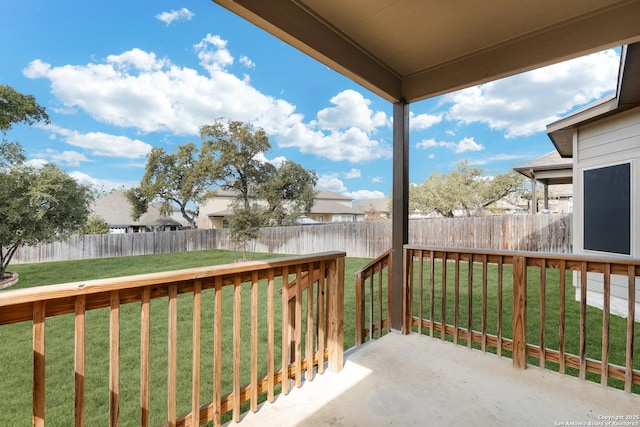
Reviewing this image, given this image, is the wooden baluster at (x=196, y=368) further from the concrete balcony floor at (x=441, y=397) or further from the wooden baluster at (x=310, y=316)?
the wooden baluster at (x=310, y=316)

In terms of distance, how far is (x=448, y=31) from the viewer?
2.10m

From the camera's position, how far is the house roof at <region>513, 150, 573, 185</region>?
5672mm

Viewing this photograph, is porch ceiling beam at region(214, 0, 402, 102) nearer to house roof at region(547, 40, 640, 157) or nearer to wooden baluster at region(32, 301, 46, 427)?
wooden baluster at region(32, 301, 46, 427)

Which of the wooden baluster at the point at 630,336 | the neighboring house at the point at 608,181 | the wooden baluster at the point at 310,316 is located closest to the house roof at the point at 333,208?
the neighboring house at the point at 608,181

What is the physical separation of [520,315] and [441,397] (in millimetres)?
920

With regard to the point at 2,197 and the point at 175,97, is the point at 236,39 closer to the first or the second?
the point at 175,97

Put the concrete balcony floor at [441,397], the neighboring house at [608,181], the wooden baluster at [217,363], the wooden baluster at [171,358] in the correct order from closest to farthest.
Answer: the wooden baluster at [171,358] → the wooden baluster at [217,363] → the concrete balcony floor at [441,397] → the neighboring house at [608,181]

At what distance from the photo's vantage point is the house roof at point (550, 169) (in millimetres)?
5672

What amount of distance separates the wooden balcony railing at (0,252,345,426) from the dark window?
3.86m

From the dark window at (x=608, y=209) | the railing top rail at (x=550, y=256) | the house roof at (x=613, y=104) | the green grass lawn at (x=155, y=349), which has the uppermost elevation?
the house roof at (x=613, y=104)

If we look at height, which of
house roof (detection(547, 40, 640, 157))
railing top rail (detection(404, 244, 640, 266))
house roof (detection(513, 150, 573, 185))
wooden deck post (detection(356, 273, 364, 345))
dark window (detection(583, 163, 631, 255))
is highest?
house roof (detection(547, 40, 640, 157))

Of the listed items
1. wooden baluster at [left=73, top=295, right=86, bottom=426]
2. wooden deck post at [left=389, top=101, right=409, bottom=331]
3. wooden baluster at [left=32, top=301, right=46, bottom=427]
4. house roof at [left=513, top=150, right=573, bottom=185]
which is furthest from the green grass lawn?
house roof at [left=513, top=150, right=573, bottom=185]

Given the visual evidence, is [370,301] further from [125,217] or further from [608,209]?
[125,217]

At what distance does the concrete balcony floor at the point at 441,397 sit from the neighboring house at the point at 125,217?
9.63 meters
